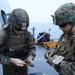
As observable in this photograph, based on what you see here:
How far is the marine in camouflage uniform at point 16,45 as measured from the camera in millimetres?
4332

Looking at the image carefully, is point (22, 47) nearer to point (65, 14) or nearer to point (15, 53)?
point (15, 53)

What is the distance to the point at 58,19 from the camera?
12.2 feet

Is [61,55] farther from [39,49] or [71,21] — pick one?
[39,49]

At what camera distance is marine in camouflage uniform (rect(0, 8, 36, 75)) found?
14.2 feet

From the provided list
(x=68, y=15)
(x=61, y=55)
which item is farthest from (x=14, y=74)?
(x=68, y=15)

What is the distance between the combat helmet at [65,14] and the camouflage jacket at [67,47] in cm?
20

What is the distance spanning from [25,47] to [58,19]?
1.19m

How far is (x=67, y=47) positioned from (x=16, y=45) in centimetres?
119

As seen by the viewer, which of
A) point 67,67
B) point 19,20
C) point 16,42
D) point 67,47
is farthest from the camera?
point 16,42

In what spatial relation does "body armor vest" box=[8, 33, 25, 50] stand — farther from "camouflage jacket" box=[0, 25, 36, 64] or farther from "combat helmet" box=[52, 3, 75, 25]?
"combat helmet" box=[52, 3, 75, 25]

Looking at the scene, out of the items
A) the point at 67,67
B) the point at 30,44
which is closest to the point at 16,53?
the point at 30,44

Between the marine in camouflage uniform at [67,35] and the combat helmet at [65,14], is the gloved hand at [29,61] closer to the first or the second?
the marine in camouflage uniform at [67,35]

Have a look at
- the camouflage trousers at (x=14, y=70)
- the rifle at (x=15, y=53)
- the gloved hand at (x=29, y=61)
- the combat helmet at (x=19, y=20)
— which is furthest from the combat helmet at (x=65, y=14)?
the camouflage trousers at (x=14, y=70)

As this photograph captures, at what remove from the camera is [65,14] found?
3670 mm
